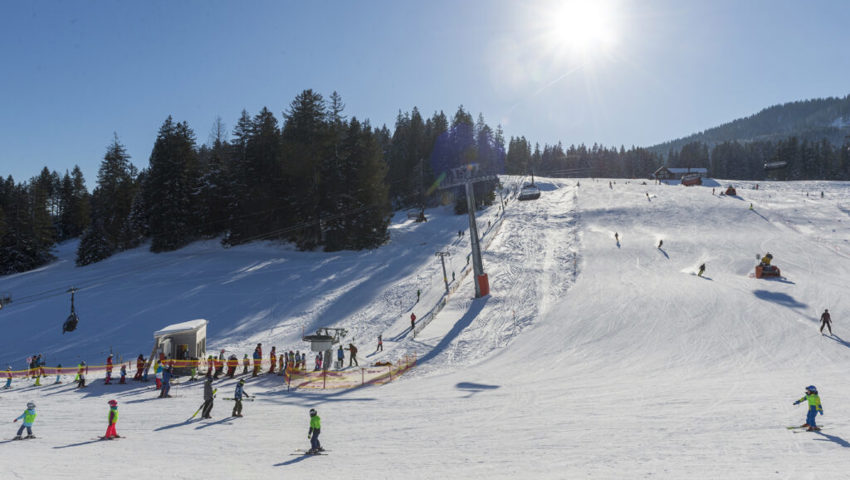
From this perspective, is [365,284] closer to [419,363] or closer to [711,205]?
[419,363]

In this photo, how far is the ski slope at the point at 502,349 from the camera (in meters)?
10.6

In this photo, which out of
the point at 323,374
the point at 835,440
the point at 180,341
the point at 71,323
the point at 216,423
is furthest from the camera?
the point at 71,323

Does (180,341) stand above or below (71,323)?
above

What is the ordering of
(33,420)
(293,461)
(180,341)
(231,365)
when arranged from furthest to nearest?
(180,341), (231,365), (33,420), (293,461)

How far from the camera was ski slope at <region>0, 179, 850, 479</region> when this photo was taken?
10633mm

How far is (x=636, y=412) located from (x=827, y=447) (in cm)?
444

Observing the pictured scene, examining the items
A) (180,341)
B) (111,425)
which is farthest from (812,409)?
(180,341)

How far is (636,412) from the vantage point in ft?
44.8

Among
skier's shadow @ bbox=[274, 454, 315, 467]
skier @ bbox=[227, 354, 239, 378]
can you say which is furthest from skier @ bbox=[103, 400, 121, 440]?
skier @ bbox=[227, 354, 239, 378]

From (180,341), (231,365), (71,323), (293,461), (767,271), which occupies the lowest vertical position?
(231,365)

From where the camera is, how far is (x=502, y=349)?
78.4 ft

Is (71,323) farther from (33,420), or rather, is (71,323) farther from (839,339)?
(839,339)

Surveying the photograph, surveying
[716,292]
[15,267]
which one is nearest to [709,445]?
[716,292]

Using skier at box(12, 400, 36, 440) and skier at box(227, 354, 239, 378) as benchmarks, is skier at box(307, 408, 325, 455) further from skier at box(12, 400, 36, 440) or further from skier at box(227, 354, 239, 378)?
skier at box(227, 354, 239, 378)
